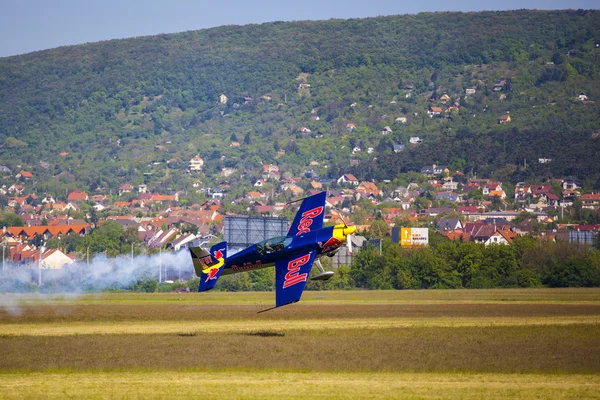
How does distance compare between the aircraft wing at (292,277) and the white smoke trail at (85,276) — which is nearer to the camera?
the aircraft wing at (292,277)

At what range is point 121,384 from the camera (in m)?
28.4

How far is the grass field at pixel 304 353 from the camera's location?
27516 mm

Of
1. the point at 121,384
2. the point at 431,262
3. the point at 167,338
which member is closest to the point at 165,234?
the point at 431,262

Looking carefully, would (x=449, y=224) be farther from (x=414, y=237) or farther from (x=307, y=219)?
(x=307, y=219)

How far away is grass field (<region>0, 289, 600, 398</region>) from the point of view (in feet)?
90.3

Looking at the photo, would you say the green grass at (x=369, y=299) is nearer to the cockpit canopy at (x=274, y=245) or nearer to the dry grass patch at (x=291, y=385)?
the cockpit canopy at (x=274, y=245)

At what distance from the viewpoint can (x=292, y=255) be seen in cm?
3953

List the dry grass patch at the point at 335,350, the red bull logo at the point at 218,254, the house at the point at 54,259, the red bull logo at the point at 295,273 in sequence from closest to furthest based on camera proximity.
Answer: the dry grass patch at the point at 335,350 < the red bull logo at the point at 295,273 < the red bull logo at the point at 218,254 < the house at the point at 54,259

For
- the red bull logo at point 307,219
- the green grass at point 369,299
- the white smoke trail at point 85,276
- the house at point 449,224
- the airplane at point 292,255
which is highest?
the house at point 449,224

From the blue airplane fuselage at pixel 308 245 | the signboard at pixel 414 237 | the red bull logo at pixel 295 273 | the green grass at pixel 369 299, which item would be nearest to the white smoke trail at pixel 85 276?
the green grass at pixel 369 299

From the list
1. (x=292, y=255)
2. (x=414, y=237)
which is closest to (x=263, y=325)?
(x=292, y=255)

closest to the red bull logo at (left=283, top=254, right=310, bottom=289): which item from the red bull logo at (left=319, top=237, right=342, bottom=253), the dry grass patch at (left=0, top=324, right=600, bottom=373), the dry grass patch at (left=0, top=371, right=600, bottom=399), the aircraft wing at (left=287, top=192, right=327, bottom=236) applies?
the red bull logo at (left=319, top=237, right=342, bottom=253)

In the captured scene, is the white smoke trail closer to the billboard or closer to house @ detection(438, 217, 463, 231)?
the billboard

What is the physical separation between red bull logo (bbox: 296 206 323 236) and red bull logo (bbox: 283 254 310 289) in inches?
104
